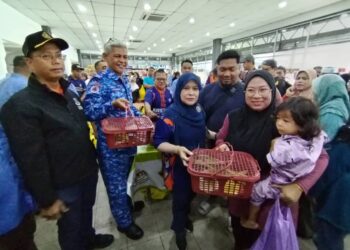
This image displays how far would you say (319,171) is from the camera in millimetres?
1133

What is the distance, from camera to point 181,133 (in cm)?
149

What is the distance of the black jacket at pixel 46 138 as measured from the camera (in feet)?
3.17

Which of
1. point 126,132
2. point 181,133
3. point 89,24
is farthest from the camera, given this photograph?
point 89,24

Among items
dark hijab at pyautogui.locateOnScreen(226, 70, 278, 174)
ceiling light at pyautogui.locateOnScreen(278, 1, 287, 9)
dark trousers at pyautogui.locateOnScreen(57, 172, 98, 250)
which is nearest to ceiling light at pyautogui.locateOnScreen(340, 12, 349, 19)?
ceiling light at pyautogui.locateOnScreen(278, 1, 287, 9)

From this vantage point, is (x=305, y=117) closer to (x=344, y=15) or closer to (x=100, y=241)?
(x=100, y=241)

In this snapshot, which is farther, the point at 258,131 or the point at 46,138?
the point at 258,131

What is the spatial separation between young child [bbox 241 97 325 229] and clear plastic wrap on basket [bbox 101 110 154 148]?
83 centimetres

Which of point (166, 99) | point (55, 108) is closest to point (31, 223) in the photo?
point (55, 108)

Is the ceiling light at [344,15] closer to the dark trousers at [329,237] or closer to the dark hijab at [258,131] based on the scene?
the dark hijab at [258,131]

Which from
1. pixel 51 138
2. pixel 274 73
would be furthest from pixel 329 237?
pixel 274 73

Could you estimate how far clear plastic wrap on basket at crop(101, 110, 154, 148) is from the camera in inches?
53.4

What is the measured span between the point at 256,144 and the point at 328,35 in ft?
19.9

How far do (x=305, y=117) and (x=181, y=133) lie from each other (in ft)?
2.61

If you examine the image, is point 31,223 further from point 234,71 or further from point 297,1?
point 297,1
